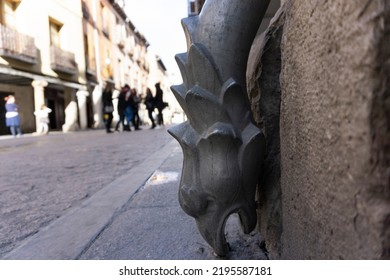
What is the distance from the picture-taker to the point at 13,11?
37.3ft

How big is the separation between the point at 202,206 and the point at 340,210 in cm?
31

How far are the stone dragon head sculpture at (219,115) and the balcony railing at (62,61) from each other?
13.0 metres

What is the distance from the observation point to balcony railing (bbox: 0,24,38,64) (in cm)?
1020

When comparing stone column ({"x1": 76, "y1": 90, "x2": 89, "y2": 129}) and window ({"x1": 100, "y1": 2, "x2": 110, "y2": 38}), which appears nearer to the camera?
stone column ({"x1": 76, "y1": 90, "x2": 89, "y2": 129})

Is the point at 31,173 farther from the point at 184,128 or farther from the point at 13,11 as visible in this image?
the point at 13,11

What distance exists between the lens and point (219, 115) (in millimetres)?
606

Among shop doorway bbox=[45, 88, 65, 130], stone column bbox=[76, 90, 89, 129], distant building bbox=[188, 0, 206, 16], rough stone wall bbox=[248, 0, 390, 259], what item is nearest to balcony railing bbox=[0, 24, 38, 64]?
stone column bbox=[76, 90, 89, 129]

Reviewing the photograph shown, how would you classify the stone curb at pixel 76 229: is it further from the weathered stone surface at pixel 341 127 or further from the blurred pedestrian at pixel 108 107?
the blurred pedestrian at pixel 108 107

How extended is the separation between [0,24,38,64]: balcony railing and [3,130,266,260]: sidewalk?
10.6 m

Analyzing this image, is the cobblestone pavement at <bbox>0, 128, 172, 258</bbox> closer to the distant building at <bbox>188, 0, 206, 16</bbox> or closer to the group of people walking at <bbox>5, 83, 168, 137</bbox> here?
the distant building at <bbox>188, 0, 206, 16</bbox>

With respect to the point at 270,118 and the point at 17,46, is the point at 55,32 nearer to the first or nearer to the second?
the point at 17,46

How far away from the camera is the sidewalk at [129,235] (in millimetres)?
784

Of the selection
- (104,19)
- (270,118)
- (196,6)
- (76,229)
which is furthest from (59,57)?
(270,118)

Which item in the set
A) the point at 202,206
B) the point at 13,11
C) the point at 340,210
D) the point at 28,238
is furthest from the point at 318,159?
the point at 13,11
